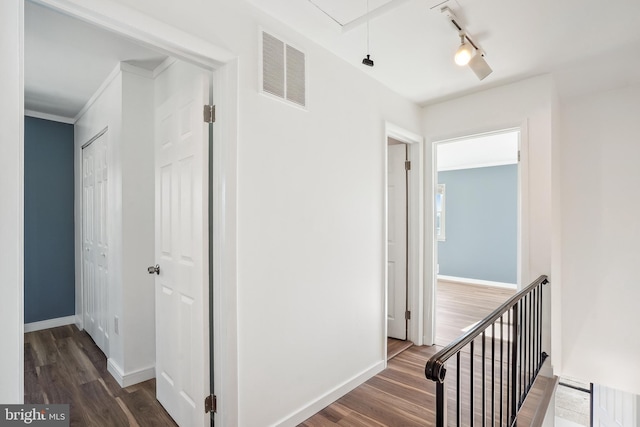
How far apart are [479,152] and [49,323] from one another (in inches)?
271

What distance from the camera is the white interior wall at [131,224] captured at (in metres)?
2.48

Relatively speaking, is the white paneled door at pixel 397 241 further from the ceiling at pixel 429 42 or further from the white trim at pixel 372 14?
the white trim at pixel 372 14

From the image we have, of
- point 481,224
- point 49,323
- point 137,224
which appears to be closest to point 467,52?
point 137,224

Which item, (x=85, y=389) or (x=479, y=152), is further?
(x=479, y=152)

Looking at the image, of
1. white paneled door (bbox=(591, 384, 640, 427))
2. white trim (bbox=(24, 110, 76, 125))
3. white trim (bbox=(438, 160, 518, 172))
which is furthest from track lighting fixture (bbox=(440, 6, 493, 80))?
white trim (bbox=(438, 160, 518, 172))

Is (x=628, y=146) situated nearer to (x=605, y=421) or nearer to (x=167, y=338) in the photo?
(x=605, y=421)

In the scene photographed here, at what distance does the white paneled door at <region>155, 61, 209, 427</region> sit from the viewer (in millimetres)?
1744

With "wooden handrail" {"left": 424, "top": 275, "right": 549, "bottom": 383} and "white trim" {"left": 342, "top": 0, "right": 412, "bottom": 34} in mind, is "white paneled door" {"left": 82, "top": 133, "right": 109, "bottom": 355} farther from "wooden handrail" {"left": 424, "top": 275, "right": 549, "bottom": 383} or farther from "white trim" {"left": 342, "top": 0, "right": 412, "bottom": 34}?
"wooden handrail" {"left": 424, "top": 275, "right": 549, "bottom": 383}

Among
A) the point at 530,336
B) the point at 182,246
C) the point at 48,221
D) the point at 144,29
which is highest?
the point at 144,29

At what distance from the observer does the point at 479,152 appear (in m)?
5.70

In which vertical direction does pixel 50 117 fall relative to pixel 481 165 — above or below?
above

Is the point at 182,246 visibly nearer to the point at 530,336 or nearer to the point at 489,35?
the point at 489,35

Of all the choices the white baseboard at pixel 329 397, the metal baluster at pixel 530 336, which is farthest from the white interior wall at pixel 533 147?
the white baseboard at pixel 329 397

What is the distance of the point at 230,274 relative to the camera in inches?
66.7
